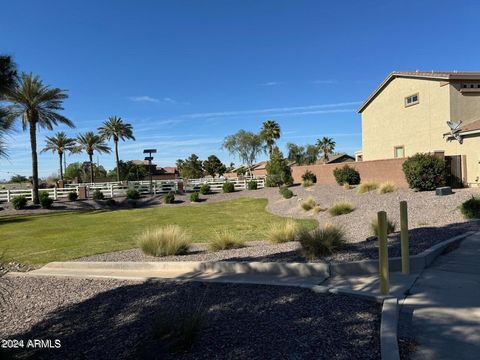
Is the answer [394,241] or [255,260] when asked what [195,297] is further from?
[394,241]

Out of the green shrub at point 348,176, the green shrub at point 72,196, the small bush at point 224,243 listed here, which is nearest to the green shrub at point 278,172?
the green shrub at point 348,176

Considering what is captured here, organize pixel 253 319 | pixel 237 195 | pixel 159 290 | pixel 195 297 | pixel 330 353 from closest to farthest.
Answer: pixel 330 353 → pixel 253 319 → pixel 195 297 → pixel 159 290 → pixel 237 195

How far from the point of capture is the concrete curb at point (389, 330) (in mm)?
3625

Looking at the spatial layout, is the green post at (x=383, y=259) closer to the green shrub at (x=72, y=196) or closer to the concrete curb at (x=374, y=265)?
the concrete curb at (x=374, y=265)

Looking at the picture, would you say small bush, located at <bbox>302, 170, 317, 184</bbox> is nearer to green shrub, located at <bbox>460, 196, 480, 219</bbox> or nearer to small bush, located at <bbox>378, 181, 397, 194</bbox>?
small bush, located at <bbox>378, 181, 397, 194</bbox>

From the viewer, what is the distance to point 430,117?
2431cm

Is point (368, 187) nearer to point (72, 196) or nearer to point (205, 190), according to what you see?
point (205, 190)

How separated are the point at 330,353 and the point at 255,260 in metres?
3.83

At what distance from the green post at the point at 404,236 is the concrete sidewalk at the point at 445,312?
28 cm

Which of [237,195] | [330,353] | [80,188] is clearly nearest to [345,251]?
[330,353]

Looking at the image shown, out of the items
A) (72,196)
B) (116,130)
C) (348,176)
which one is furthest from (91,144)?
(348,176)

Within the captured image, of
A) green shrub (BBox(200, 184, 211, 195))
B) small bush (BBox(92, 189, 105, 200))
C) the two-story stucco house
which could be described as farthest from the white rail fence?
the two-story stucco house

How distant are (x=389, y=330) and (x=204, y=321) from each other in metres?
1.88

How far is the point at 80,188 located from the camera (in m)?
37.5
